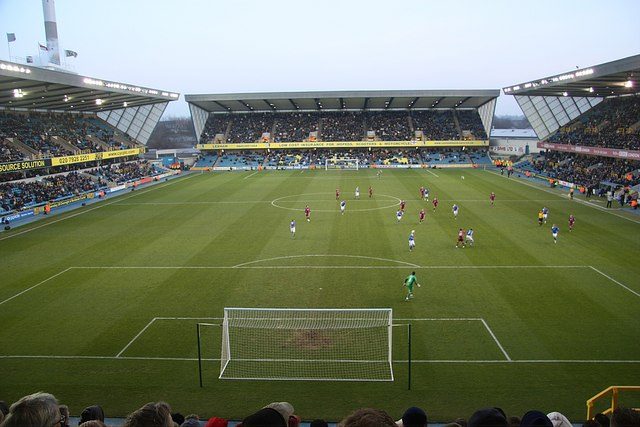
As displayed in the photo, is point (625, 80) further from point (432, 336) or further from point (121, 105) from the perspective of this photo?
point (121, 105)

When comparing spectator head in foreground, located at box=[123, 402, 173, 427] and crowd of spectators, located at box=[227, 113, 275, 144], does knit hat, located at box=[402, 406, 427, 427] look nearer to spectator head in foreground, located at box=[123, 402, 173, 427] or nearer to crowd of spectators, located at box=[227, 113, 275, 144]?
spectator head in foreground, located at box=[123, 402, 173, 427]

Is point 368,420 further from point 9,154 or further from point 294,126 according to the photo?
point 294,126

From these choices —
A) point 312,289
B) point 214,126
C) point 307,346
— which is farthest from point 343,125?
point 307,346

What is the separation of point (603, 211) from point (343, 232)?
20.7 metres

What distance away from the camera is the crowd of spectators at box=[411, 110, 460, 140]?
7838cm

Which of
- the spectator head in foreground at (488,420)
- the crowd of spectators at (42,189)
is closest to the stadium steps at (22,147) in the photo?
the crowd of spectators at (42,189)

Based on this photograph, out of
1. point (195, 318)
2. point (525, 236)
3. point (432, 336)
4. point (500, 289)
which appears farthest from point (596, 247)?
point (195, 318)

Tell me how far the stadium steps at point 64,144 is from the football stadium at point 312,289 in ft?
1.23

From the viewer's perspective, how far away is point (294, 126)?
8338 cm

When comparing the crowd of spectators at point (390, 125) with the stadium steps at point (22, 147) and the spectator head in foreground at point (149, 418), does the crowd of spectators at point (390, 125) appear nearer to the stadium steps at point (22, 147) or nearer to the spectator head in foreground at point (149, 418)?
the stadium steps at point (22, 147)

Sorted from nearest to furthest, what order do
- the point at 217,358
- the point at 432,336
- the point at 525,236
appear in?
the point at 217,358
the point at 432,336
the point at 525,236

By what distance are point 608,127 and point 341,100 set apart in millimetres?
38221

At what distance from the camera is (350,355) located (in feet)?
44.5

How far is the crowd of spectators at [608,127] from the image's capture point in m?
48.4
